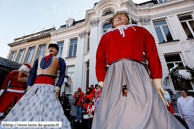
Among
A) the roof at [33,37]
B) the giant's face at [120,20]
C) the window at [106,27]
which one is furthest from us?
the roof at [33,37]

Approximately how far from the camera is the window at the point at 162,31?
7.96m

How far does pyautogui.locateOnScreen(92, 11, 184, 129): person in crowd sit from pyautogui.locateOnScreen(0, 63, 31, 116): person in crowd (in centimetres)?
375

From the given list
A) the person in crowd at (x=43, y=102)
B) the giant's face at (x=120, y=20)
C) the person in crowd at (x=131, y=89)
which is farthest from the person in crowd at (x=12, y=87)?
the giant's face at (x=120, y=20)

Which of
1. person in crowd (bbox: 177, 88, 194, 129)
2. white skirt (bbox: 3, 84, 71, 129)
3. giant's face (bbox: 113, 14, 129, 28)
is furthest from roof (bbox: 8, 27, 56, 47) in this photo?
person in crowd (bbox: 177, 88, 194, 129)

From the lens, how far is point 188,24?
788 centimetres

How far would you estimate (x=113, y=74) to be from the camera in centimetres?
112

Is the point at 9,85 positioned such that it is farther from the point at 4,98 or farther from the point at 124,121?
the point at 124,121

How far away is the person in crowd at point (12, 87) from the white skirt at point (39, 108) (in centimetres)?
237

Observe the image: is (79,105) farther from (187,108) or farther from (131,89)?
(131,89)

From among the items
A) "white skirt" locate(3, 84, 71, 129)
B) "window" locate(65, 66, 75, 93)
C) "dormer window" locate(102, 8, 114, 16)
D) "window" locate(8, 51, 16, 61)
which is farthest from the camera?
"window" locate(8, 51, 16, 61)

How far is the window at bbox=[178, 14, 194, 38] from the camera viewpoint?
297 inches

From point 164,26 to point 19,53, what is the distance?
19.9 metres

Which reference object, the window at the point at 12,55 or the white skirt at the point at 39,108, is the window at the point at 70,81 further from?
the window at the point at 12,55

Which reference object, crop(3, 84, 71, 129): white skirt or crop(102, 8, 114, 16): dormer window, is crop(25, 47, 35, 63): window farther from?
crop(3, 84, 71, 129): white skirt
